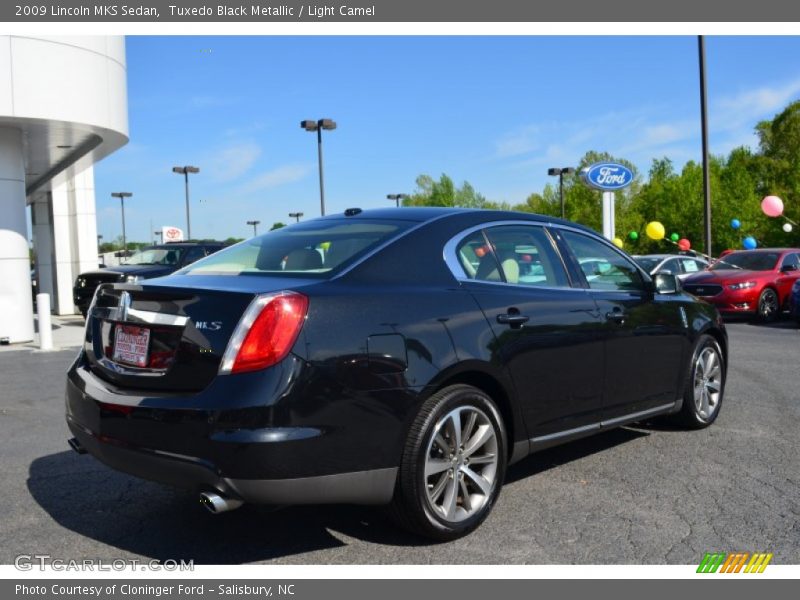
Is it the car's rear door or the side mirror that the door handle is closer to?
the car's rear door

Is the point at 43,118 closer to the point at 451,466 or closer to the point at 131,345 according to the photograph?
the point at 131,345

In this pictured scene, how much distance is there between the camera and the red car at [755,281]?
15.2m

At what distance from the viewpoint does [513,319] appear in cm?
419

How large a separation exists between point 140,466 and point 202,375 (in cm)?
51

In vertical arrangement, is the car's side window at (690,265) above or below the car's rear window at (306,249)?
below

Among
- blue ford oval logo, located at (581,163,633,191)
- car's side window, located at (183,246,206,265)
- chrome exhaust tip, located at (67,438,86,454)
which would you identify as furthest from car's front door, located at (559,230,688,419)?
blue ford oval logo, located at (581,163,633,191)

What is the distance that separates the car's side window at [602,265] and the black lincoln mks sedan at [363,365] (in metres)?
0.04

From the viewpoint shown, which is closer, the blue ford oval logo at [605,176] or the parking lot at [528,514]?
the parking lot at [528,514]

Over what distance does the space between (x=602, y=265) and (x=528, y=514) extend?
5.84ft

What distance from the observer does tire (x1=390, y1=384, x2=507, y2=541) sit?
11.9ft

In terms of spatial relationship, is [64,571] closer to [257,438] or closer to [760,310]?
[257,438]

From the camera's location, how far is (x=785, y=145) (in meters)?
56.8

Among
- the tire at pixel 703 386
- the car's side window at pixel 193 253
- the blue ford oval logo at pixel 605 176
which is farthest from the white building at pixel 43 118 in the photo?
the blue ford oval logo at pixel 605 176

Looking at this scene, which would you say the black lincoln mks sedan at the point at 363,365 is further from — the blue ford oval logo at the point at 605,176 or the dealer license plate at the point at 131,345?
the blue ford oval logo at the point at 605,176
